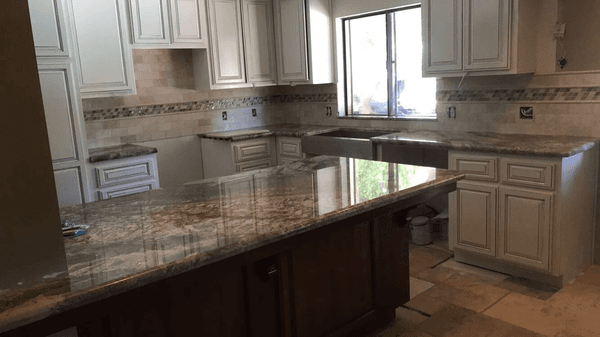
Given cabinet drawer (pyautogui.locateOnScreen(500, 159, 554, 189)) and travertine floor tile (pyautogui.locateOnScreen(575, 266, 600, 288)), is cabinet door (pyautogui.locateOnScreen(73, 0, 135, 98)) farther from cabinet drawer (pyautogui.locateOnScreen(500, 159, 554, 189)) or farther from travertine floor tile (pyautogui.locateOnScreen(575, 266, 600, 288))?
travertine floor tile (pyautogui.locateOnScreen(575, 266, 600, 288))

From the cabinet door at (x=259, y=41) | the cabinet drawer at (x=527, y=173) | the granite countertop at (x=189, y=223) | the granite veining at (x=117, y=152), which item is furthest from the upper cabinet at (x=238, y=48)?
the cabinet drawer at (x=527, y=173)

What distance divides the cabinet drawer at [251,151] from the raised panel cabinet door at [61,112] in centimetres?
160

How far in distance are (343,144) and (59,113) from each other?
7.72 ft

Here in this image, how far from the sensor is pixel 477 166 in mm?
3396

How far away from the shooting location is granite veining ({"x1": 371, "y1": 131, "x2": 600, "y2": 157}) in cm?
305

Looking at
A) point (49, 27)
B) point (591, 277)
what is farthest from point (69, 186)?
point (591, 277)

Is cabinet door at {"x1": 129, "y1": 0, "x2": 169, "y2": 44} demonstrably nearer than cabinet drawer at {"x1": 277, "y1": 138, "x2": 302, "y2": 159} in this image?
Yes

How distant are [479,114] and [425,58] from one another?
663 mm

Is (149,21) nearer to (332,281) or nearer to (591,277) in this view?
(332,281)

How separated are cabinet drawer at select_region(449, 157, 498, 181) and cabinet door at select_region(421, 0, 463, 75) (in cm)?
75

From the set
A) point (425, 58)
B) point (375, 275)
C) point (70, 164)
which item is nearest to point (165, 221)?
point (375, 275)

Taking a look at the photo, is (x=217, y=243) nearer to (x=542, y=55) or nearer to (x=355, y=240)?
(x=355, y=240)

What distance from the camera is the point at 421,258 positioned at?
384 cm

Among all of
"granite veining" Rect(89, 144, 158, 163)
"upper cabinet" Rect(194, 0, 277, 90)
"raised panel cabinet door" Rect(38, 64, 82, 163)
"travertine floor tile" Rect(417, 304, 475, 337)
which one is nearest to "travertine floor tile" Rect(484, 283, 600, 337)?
"travertine floor tile" Rect(417, 304, 475, 337)
